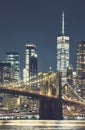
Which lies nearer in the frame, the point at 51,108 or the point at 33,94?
the point at 33,94

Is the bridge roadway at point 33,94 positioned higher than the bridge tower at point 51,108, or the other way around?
the bridge roadway at point 33,94

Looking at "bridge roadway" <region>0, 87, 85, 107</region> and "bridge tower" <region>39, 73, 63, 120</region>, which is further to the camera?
"bridge tower" <region>39, 73, 63, 120</region>

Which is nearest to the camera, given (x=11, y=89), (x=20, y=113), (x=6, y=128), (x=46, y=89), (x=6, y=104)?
(x=6, y=128)

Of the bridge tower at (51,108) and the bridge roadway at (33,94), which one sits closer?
the bridge roadway at (33,94)

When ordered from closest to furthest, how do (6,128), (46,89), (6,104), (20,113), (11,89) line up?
1. (6,128)
2. (11,89)
3. (46,89)
4. (20,113)
5. (6,104)

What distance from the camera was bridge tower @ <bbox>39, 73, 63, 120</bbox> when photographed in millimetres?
117375

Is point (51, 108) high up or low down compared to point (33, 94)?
down

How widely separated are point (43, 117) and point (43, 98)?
5.29 meters

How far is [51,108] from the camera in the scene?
389 feet

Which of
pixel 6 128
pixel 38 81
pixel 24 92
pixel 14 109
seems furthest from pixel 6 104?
pixel 6 128

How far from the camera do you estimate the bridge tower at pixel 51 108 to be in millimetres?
117375

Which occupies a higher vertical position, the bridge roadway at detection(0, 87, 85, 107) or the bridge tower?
the bridge roadway at detection(0, 87, 85, 107)

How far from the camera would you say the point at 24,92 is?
112 metres

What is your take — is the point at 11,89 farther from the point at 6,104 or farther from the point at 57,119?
the point at 6,104
